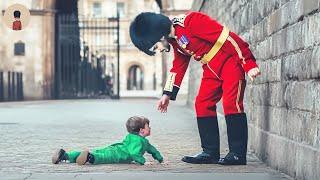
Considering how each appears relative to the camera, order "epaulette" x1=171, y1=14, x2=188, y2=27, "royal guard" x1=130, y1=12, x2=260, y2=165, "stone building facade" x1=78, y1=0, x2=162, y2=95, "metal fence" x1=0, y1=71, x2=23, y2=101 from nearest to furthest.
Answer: "royal guard" x1=130, y1=12, x2=260, y2=165
"epaulette" x1=171, y1=14, x2=188, y2=27
"metal fence" x1=0, y1=71, x2=23, y2=101
"stone building facade" x1=78, y1=0, x2=162, y2=95

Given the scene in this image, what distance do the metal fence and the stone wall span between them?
17301 mm

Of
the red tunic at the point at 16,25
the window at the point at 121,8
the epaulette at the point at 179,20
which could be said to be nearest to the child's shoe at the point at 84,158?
the epaulette at the point at 179,20

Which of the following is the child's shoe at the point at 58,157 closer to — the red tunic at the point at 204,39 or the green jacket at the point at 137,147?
the green jacket at the point at 137,147

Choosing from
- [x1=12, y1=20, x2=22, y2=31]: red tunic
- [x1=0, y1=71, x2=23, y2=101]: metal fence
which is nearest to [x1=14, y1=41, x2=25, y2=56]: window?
[x1=0, y1=71, x2=23, y2=101]: metal fence

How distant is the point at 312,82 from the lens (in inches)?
172

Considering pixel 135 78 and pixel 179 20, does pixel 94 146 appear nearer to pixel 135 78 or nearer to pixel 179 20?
pixel 179 20

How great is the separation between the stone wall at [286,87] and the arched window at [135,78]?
67660mm

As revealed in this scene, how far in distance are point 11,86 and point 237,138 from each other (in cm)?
1962

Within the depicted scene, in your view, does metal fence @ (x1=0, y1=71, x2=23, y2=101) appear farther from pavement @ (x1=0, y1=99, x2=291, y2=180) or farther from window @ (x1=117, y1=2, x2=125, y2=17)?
window @ (x1=117, y1=2, x2=125, y2=17)

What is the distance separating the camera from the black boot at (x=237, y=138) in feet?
18.4

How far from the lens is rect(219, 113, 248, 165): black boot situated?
18.4 ft

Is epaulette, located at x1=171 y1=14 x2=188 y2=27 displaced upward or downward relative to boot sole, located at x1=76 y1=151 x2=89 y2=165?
upward

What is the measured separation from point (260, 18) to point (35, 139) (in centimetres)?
337

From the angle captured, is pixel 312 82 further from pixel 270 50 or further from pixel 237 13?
pixel 237 13
